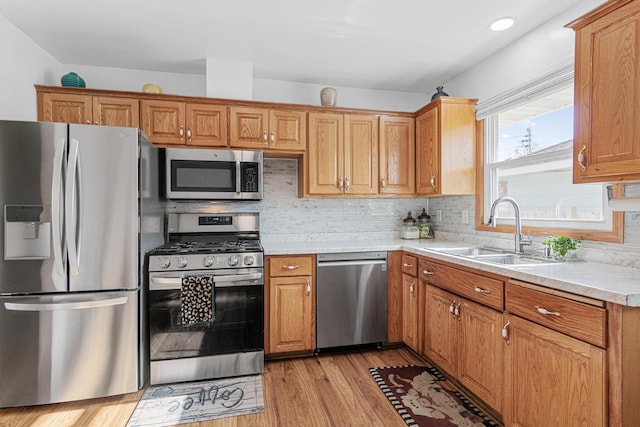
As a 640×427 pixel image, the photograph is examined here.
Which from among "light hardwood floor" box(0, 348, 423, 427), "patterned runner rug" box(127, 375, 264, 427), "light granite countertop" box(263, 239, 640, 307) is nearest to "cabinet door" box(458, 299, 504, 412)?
"light granite countertop" box(263, 239, 640, 307)

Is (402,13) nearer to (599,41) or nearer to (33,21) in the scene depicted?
(599,41)

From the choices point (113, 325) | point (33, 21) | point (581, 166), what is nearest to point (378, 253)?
point (581, 166)

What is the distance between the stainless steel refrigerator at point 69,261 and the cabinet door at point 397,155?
2095 mm

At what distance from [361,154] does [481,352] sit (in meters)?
1.91

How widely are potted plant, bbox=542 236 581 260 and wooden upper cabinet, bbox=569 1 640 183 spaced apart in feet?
1.49

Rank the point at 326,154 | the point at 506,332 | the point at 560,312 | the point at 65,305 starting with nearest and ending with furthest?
the point at 560,312
the point at 506,332
the point at 65,305
the point at 326,154

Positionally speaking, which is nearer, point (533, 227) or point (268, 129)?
point (533, 227)

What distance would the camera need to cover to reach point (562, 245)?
76.9 inches

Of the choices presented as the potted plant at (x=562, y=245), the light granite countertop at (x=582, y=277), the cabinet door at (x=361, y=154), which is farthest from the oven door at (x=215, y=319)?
the potted plant at (x=562, y=245)

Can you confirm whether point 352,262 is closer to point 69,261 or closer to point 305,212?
point 305,212

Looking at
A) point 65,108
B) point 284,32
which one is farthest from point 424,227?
point 65,108

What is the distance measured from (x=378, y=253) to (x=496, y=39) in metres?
1.90

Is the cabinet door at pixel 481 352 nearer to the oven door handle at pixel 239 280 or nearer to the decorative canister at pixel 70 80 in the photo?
the oven door handle at pixel 239 280

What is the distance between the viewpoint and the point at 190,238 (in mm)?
2967
